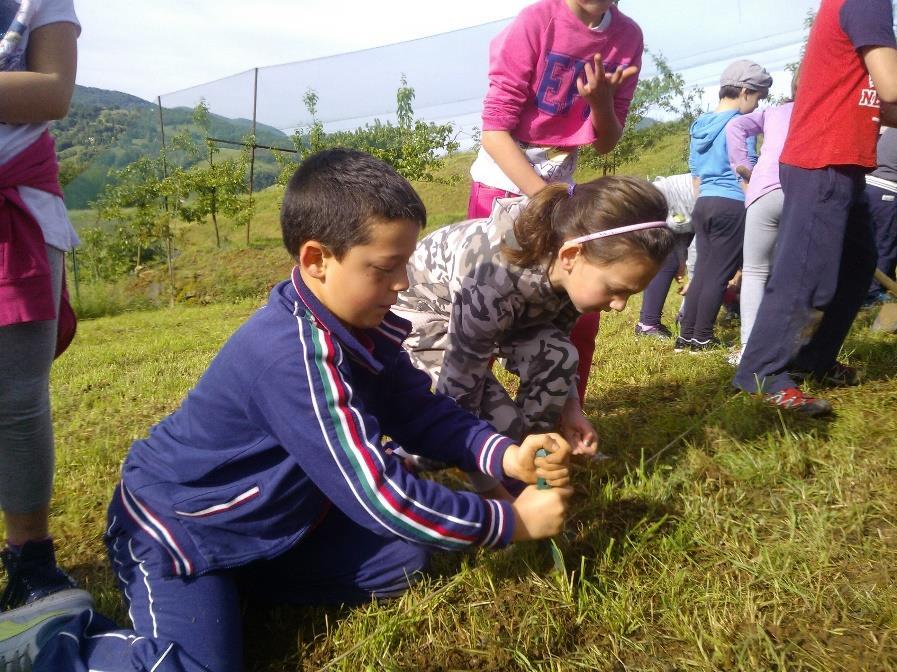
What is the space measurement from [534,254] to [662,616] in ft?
3.35

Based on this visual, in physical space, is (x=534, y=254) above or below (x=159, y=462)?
above

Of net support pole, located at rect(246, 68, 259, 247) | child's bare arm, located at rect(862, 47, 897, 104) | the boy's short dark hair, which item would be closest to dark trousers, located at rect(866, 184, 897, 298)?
child's bare arm, located at rect(862, 47, 897, 104)

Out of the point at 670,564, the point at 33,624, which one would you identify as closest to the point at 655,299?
the point at 670,564

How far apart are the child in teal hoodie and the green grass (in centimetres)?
160

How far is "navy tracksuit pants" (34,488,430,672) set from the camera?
4.81 feet

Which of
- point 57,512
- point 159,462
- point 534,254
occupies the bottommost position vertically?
point 57,512

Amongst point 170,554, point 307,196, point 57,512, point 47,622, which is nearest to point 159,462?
point 170,554

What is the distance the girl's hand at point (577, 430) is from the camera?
2207mm

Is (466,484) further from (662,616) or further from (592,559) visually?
(662,616)

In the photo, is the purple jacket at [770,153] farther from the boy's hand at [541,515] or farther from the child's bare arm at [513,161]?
the boy's hand at [541,515]

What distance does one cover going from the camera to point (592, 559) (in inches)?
72.8

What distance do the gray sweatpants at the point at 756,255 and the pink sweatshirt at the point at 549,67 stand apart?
4.50 feet

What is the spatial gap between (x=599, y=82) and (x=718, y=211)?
255 centimetres

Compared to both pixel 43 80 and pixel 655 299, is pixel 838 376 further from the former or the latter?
pixel 43 80
